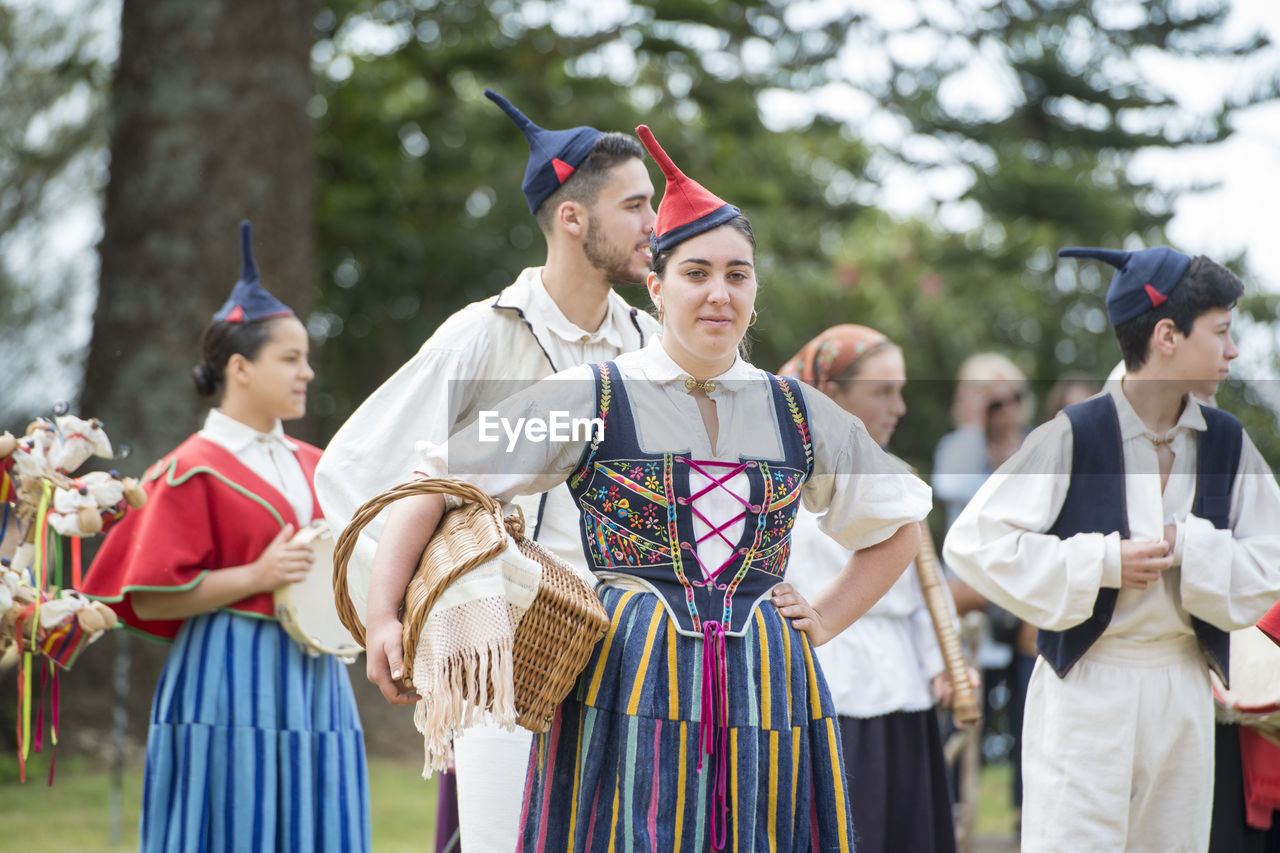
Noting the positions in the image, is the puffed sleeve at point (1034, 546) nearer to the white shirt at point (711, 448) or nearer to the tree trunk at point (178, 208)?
the white shirt at point (711, 448)

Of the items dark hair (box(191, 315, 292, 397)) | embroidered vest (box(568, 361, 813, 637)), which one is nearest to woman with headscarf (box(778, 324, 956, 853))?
embroidered vest (box(568, 361, 813, 637))

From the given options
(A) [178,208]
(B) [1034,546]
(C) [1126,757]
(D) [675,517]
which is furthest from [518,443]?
(A) [178,208]

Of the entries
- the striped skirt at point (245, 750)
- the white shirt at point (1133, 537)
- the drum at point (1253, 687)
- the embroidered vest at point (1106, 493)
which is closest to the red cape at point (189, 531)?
the striped skirt at point (245, 750)

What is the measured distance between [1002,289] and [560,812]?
9.56m

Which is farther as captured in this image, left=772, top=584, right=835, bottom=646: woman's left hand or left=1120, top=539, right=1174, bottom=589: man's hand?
left=1120, top=539, right=1174, bottom=589: man's hand

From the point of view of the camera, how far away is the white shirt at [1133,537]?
3.17m

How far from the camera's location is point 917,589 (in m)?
4.19

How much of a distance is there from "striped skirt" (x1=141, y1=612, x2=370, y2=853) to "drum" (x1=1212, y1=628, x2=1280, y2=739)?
2.41m

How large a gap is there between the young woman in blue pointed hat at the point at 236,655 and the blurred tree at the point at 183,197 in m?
3.59

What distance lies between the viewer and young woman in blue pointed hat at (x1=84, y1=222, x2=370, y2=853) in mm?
3959

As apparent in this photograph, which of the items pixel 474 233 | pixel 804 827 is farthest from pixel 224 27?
pixel 804 827

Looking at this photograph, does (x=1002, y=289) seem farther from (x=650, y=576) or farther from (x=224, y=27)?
(x=650, y=576)

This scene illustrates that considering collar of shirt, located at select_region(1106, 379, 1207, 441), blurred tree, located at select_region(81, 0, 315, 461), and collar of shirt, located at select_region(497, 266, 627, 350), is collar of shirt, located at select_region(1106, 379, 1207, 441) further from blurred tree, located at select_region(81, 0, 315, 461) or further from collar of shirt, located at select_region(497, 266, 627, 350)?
blurred tree, located at select_region(81, 0, 315, 461)

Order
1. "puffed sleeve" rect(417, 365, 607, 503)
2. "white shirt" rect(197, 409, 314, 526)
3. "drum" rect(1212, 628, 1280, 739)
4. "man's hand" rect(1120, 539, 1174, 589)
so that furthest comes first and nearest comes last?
"white shirt" rect(197, 409, 314, 526)
"drum" rect(1212, 628, 1280, 739)
"man's hand" rect(1120, 539, 1174, 589)
"puffed sleeve" rect(417, 365, 607, 503)
